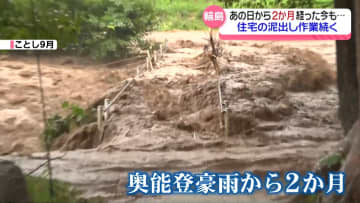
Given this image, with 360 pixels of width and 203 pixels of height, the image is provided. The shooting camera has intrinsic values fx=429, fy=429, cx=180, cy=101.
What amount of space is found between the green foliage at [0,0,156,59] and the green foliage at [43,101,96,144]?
1.72 ft

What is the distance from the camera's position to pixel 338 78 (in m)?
3.76

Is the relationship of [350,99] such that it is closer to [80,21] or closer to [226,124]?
[226,124]

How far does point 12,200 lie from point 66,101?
0.99m

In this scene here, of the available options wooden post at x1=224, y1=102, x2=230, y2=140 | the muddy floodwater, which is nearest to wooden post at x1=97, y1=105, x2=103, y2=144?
the muddy floodwater

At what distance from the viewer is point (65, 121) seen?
379 cm

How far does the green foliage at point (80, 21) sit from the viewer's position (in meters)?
3.73

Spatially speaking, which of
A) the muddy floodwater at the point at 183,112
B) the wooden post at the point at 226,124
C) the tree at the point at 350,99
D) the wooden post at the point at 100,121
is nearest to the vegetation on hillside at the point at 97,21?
the muddy floodwater at the point at 183,112

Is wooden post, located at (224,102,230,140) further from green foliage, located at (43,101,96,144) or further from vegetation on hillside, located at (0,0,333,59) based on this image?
green foliage, located at (43,101,96,144)

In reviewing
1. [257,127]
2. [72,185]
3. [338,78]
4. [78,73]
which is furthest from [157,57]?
[338,78]

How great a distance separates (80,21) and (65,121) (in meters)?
0.89

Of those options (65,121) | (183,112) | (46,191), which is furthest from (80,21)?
(46,191)

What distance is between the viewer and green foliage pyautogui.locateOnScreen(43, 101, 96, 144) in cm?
379

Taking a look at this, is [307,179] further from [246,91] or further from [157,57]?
[157,57]

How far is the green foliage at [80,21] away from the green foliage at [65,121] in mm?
525
